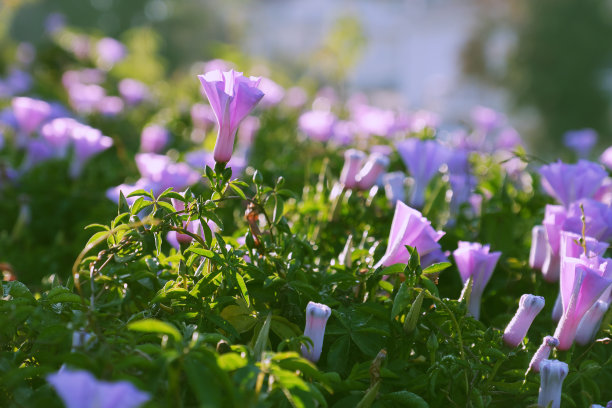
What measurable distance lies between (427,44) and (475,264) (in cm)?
2815

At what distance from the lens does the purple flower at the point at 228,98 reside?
40.6 inches

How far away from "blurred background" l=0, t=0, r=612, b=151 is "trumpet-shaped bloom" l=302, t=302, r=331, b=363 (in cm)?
517

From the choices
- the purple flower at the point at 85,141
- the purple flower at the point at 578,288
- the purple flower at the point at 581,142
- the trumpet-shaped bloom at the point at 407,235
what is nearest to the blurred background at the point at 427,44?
the purple flower at the point at 581,142

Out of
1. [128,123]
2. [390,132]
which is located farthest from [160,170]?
[128,123]

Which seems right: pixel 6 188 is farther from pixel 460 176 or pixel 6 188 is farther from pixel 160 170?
pixel 460 176

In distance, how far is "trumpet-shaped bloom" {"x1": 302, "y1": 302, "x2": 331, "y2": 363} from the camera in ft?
3.12

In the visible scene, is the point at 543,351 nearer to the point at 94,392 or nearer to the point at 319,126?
the point at 94,392

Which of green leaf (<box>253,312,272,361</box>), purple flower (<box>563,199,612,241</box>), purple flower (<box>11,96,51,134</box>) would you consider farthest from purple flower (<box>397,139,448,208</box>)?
purple flower (<box>11,96,51,134</box>)

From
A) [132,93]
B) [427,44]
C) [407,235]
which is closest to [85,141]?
[407,235]

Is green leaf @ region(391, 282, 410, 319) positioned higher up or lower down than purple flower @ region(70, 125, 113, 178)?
lower down

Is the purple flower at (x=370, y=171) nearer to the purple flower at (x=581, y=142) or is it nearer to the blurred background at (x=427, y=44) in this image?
the purple flower at (x=581, y=142)

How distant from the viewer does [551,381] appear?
3.13ft

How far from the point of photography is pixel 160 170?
1.51 metres

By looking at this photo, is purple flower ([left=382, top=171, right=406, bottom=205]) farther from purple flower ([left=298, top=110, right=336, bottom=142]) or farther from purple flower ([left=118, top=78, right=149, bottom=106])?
purple flower ([left=118, top=78, right=149, bottom=106])
